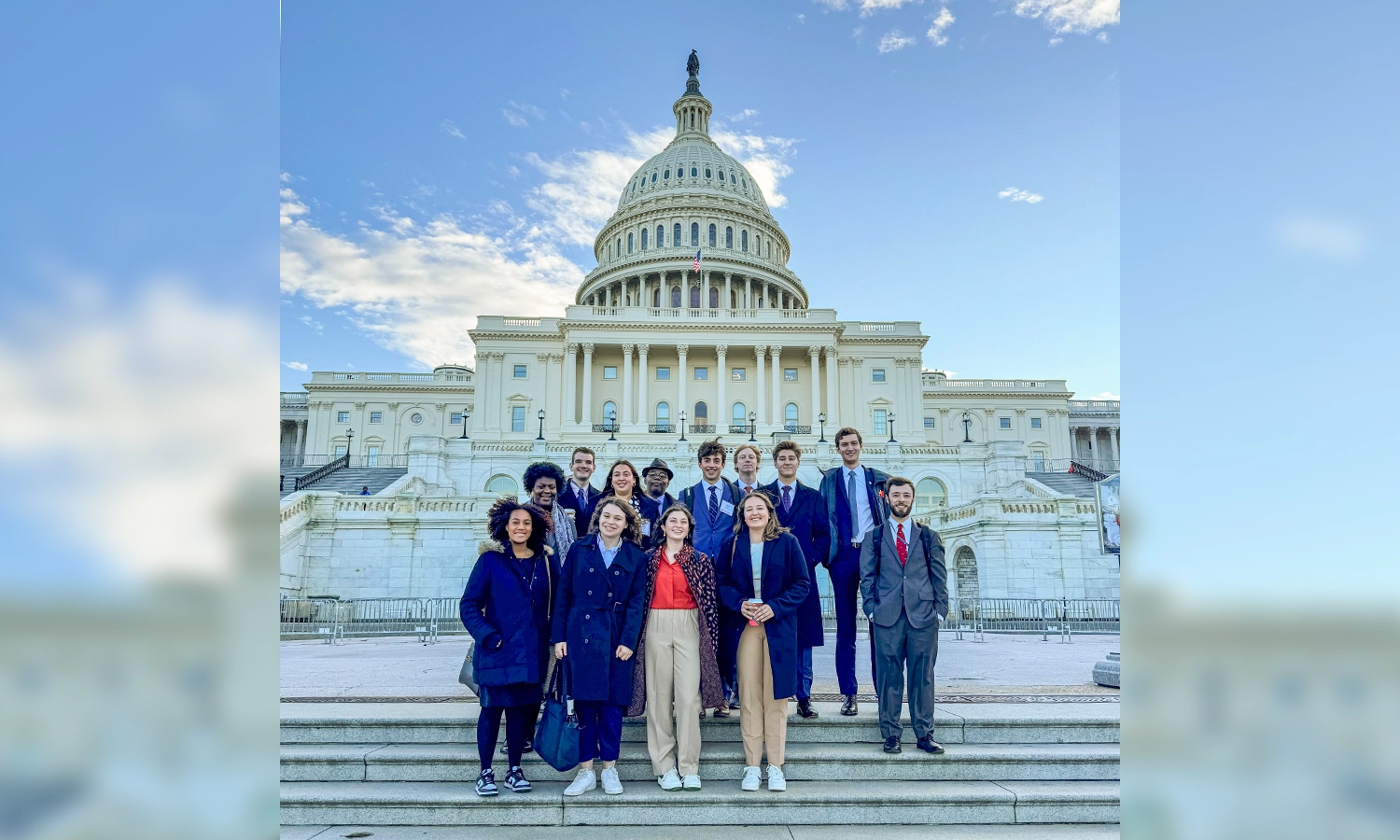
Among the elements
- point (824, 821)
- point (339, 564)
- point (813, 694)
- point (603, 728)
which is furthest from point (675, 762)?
point (339, 564)

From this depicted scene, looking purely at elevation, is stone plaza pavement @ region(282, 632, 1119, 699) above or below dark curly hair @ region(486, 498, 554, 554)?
below

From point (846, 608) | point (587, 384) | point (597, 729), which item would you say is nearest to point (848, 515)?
point (846, 608)

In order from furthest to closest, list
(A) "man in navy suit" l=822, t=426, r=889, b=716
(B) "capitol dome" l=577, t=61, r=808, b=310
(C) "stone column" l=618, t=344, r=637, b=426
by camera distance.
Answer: (B) "capitol dome" l=577, t=61, r=808, b=310
(C) "stone column" l=618, t=344, r=637, b=426
(A) "man in navy suit" l=822, t=426, r=889, b=716

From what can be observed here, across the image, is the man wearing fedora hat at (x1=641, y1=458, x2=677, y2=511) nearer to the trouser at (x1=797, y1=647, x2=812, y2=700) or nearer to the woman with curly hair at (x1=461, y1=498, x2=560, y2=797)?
the woman with curly hair at (x1=461, y1=498, x2=560, y2=797)

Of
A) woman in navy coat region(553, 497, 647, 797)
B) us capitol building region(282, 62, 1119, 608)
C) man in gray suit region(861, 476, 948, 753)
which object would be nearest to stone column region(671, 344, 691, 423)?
us capitol building region(282, 62, 1119, 608)

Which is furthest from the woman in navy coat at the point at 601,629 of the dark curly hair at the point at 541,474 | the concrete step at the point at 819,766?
the dark curly hair at the point at 541,474

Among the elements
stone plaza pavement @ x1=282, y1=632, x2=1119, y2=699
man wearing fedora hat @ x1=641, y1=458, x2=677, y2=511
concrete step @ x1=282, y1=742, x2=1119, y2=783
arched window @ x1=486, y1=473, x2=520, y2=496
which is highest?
arched window @ x1=486, y1=473, x2=520, y2=496

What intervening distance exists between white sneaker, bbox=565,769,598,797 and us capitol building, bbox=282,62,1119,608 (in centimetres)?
2283

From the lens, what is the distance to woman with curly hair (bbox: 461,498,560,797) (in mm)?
6027

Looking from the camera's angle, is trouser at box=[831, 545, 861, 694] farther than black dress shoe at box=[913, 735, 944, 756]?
Yes

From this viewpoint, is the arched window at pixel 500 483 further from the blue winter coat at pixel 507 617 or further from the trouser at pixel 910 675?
the trouser at pixel 910 675

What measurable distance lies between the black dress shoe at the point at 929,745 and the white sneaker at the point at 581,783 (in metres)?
2.58
